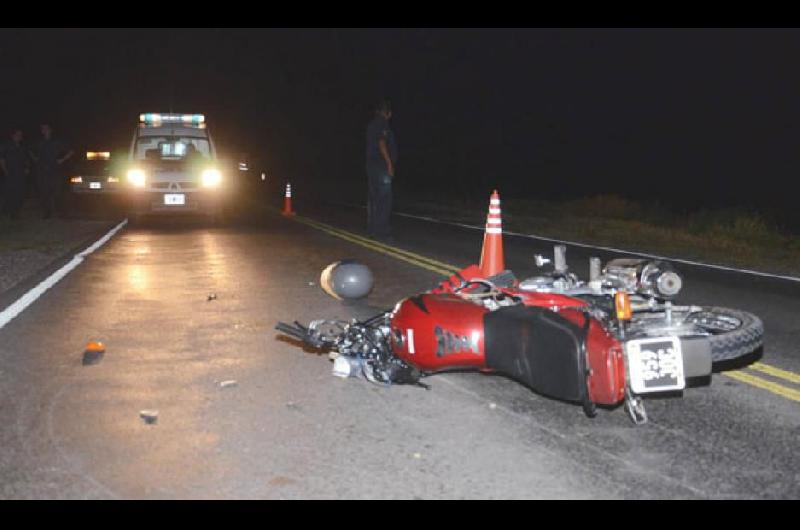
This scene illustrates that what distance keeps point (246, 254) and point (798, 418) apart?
10.6 metres

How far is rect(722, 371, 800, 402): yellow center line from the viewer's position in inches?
257

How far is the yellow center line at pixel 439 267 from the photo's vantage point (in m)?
6.70

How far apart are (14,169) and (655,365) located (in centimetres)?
Answer: 2077

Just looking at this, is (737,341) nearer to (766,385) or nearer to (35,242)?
(766,385)

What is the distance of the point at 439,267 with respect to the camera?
13.5 m

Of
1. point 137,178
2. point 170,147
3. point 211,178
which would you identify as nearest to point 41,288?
point 137,178

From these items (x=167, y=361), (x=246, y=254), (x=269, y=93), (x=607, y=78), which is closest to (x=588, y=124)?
(x=607, y=78)

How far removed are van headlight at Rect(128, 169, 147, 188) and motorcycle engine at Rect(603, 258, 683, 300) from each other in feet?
51.7

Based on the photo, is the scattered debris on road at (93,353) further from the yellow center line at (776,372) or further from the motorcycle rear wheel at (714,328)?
the yellow center line at (776,372)

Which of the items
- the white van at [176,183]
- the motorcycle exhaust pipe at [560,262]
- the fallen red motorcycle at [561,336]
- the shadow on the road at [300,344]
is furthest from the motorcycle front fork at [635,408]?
the white van at [176,183]

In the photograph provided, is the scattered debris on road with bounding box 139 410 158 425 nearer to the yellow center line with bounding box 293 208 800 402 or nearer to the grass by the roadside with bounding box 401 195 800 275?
the yellow center line with bounding box 293 208 800 402

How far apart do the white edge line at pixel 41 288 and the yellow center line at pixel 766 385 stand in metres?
6.02

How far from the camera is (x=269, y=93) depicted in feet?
400
